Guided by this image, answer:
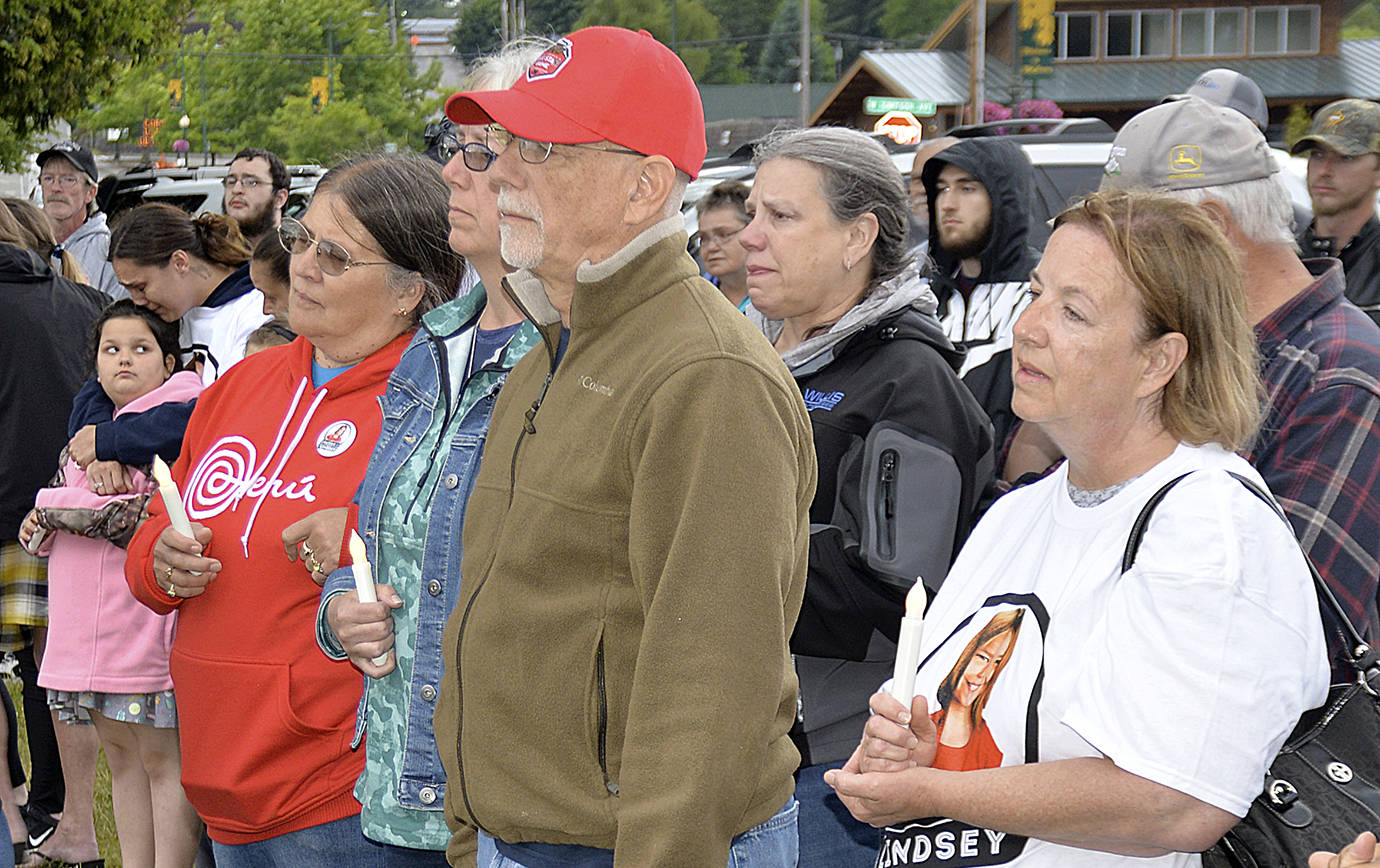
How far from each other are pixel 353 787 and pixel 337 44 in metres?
62.4

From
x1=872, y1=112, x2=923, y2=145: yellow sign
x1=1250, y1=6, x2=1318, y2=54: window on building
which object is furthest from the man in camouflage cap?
x1=1250, y1=6, x2=1318, y2=54: window on building

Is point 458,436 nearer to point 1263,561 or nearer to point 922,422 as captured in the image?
point 922,422

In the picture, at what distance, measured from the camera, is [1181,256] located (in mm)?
2088

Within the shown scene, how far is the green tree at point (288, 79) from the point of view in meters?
56.9

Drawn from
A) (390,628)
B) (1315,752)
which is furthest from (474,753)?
(1315,752)

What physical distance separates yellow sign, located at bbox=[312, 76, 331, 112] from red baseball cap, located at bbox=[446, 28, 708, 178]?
5367 cm

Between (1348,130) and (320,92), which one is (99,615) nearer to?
(1348,130)

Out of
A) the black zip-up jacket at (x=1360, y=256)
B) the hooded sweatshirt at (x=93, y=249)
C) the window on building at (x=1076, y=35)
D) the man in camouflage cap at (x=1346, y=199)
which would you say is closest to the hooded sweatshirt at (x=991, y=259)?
the black zip-up jacket at (x=1360, y=256)

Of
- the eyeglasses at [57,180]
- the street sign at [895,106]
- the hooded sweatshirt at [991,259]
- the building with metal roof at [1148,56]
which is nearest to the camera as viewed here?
the hooded sweatshirt at [991,259]

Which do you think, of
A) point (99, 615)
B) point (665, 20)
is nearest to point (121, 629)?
point (99, 615)

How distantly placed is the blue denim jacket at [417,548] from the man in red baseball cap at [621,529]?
0.29 m

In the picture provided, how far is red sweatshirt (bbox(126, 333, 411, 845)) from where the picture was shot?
113 inches

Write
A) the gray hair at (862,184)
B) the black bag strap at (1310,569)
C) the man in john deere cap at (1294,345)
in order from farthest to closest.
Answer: the gray hair at (862,184) → the man in john deere cap at (1294,345) → the black bag strap at (1310,569)

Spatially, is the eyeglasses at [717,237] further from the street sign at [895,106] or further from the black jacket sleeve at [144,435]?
the street sign at [895,106]
